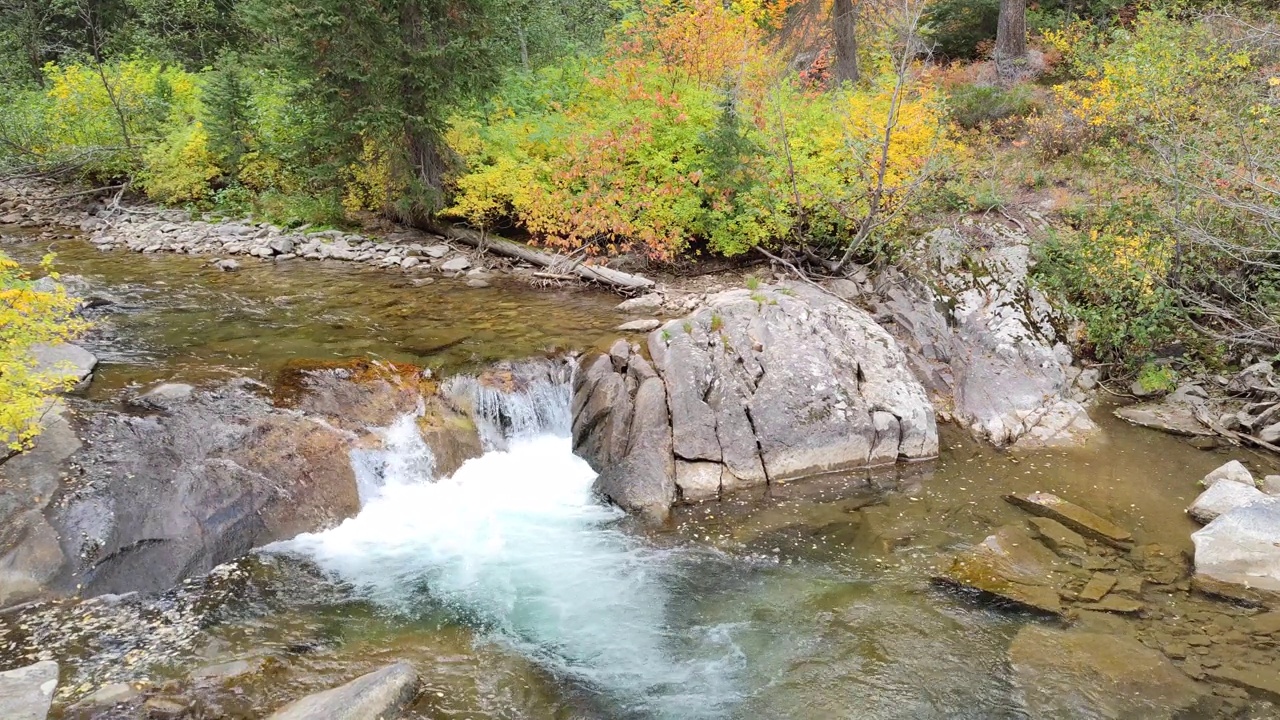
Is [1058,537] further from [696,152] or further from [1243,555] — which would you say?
[696,152]

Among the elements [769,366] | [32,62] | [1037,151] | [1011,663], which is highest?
[32,62]

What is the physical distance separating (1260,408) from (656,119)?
10.8 meters

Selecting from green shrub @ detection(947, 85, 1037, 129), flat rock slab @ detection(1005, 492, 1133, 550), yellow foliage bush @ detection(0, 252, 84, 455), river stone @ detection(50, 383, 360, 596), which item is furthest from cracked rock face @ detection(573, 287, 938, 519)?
green shrub @ detection(947, 85, 1037, 129)

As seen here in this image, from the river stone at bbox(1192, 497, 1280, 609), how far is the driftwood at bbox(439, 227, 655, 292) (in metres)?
8.95

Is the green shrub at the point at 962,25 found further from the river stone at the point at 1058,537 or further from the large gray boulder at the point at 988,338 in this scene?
the river stone at the point at 1058,537

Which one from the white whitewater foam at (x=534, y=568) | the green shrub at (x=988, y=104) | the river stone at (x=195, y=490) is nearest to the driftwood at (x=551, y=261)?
the white whitewater foam at (x=534, y=568)

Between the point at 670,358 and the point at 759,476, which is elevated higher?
the point at 670,358

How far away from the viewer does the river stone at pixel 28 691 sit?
455cm

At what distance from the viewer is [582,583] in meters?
6.89

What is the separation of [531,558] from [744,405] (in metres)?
3.34

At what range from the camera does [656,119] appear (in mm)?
14219

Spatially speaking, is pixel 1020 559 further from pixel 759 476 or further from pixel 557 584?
pixel 557 584

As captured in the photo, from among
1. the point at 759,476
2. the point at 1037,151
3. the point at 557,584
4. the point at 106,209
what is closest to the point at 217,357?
the point at 557,584

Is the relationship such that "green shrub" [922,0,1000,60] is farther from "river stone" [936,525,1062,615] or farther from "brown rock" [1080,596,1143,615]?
"brown rock" [1080,596,1143,615]
